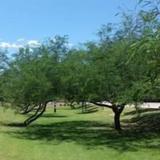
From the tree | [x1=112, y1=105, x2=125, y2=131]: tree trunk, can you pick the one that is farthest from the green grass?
the tree

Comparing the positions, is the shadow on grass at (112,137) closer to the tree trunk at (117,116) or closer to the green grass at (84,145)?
the green grass at (84,145)

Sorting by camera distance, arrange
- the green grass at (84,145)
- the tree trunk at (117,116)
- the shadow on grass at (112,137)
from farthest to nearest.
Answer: the tree trunk at (117,116) < the shadow on grass at (112,137) < the green grass at (84,145)

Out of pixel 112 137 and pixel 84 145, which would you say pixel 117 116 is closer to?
pixel 112 137

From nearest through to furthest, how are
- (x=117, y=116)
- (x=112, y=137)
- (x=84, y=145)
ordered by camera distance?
(x=84, y=145), (x=112, y=137), (x=117, y=116)

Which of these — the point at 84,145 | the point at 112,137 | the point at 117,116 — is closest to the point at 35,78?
the point at 117,116

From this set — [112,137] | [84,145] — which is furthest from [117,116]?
[84,145]

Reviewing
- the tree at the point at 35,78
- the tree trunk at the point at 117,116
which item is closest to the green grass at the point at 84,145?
the tree trunk at the point at 117,116

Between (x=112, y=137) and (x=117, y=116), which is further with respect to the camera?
(x=117, y=116)

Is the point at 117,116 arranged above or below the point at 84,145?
above

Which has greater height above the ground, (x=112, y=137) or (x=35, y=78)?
(x=35, y=78)

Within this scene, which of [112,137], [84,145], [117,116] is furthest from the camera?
[117,116]

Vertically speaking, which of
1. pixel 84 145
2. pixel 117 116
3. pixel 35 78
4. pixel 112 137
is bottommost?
pixel 84 145

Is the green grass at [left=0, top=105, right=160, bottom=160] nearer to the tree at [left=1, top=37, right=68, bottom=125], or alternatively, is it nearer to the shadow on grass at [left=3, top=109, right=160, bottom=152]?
the shadow on grass at [left=3, top=109, right=160, bottom=152]

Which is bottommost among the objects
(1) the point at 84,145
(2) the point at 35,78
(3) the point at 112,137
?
(1) the point at 84,145
